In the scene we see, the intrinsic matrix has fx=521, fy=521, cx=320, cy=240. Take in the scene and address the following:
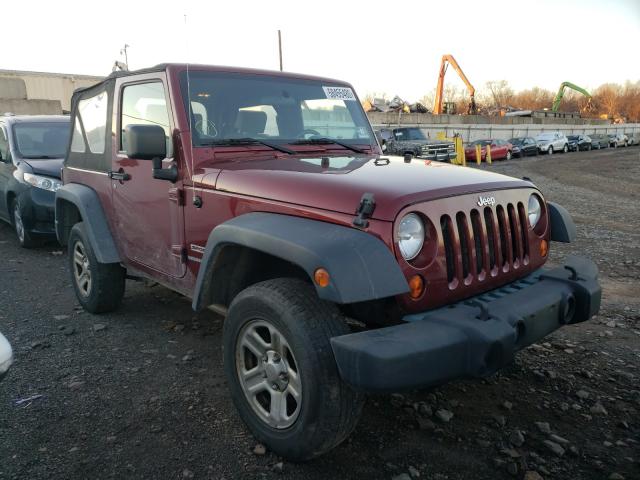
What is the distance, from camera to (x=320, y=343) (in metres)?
2.31

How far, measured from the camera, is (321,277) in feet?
7.32

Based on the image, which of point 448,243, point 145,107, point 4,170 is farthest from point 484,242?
point 4,170

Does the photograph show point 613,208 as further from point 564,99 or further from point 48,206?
point 564,99

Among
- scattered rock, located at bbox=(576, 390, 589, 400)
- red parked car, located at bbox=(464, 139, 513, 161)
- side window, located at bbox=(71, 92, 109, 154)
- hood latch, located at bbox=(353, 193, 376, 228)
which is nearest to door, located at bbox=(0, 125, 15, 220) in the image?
side window, located at bbox=(71, 92, 109, 154)

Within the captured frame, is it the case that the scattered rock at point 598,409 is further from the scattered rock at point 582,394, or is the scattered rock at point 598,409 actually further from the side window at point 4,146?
the side window at point 4,146

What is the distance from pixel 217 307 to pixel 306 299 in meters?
0.94

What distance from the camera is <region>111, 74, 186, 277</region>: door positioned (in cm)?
342

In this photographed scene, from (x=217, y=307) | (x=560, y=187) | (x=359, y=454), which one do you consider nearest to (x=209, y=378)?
(x=217, y=307)

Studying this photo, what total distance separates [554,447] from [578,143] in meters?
42.7

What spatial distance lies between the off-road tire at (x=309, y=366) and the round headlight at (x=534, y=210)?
1.49 m

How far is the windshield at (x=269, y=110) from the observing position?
3.42 m

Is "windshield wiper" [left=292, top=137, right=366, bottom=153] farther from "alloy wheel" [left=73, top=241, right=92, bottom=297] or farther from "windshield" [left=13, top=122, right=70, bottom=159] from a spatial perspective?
"windshield" [left=13, top=122, right=70, bottom=159]

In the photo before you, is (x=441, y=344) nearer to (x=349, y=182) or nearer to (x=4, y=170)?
(x=349, y=182)

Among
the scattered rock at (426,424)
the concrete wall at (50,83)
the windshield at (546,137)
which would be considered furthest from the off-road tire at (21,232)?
the windshield at (546,137)
